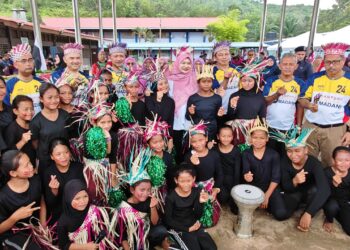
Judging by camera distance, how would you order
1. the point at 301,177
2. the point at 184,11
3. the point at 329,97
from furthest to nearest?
the point at 184,11 < the point at 329,97 < the point at 301,177

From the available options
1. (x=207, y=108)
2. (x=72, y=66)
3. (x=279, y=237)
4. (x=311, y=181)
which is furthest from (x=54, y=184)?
(x=311, y=181)

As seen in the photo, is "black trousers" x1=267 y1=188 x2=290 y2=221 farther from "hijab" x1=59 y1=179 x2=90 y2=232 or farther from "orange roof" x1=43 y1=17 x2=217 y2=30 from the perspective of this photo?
"orange roof" x1=43 y1=17 x2=217 y2=30

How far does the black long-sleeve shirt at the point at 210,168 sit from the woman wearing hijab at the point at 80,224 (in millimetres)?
1285

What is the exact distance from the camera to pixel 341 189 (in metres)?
3.27

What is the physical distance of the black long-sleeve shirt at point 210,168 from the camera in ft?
11.1

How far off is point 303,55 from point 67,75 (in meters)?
5.58

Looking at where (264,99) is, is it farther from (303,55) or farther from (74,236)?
(303,55)

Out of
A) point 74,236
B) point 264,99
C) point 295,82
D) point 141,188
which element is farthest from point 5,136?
point 295,82

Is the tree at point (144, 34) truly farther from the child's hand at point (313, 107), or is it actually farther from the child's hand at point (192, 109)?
the child's hand at point (313, 107)

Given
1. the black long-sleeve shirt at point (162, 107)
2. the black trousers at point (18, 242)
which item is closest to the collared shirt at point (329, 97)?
the black long-sleeve shirt at point (162, 107)

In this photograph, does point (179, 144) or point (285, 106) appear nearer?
point (285, 106)

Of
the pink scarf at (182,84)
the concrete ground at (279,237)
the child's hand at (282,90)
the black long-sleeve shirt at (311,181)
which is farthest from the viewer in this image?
the pink scarf at (182,84)

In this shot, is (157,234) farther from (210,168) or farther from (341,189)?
(341,189)

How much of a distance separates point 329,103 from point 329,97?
0.08 metres
